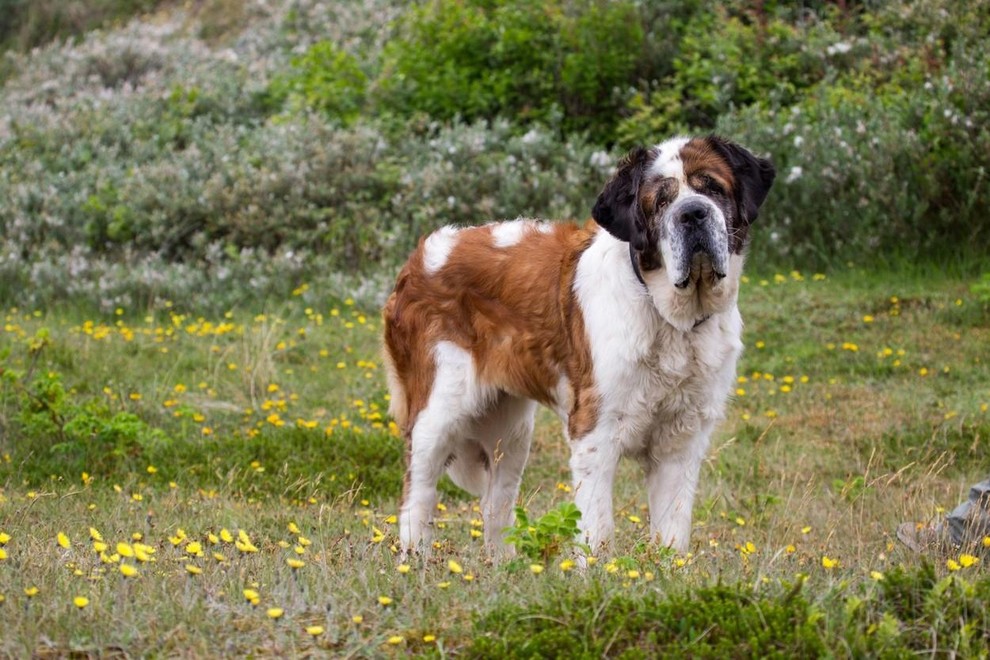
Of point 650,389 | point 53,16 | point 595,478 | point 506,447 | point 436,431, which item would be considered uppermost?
point 650,389

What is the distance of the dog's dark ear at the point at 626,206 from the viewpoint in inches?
204

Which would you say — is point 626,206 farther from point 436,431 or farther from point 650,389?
point 436,431

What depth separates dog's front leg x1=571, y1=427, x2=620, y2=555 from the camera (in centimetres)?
527

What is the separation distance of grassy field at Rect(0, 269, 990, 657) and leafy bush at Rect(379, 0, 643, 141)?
3178 millimetres

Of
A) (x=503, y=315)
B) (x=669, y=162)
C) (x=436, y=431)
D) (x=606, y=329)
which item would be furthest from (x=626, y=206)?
(x=436, y=431)

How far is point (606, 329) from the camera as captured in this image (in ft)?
17.4

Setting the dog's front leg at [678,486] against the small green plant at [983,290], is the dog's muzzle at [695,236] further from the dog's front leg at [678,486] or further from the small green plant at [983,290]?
the small green plant at [983,290]

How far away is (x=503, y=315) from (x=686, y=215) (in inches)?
41.6

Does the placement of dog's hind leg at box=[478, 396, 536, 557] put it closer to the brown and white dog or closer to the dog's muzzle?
the brown and white dog

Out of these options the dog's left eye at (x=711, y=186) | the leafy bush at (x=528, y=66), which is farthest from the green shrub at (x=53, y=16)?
the dog's left eye at (x=711, y=186)

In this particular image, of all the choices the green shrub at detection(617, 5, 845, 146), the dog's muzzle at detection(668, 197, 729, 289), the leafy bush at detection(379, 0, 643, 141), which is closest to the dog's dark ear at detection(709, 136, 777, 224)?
the dog's muzzle at detection(668, 197, 729, 289)

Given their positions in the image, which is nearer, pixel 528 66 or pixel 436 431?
pixel 436 431

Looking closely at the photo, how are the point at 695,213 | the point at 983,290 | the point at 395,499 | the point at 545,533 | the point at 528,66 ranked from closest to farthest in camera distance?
the point at 545,533 → the point at 695,213 → the point at 395,499 → the point at 983,290 → the point at 528,66

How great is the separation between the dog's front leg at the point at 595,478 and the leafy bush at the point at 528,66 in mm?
7869
